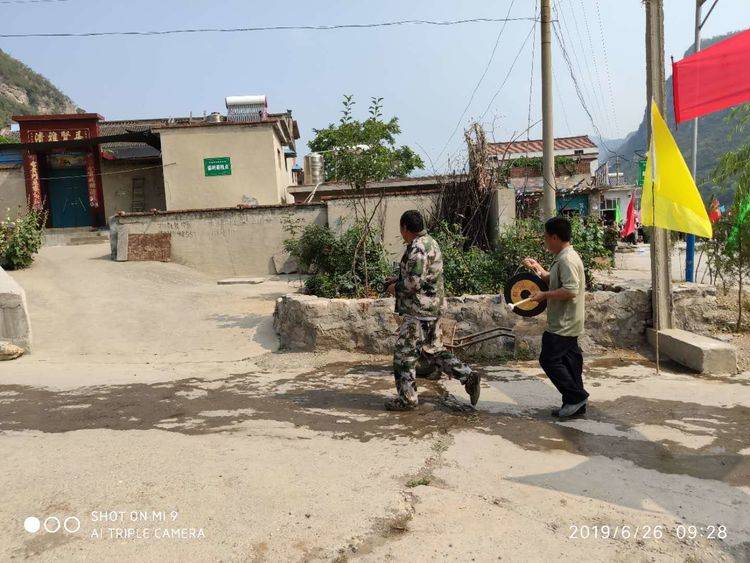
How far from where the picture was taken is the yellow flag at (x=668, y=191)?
513 cm

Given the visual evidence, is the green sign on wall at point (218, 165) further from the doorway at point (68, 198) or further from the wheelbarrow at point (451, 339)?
the wheelbarrow at point (451, 339)

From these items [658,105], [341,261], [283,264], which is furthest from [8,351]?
[658,105]

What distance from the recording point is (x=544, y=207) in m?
8.84

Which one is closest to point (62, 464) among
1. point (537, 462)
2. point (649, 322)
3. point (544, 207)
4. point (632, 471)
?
point (537, 462)

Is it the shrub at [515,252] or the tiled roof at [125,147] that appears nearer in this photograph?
the shrub at [515,252]

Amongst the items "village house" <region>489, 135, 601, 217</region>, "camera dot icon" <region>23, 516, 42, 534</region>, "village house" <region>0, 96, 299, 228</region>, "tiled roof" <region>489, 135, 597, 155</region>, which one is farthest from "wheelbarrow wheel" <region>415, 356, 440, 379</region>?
"tiled roof" <region>489, 135, 597, 155</region>

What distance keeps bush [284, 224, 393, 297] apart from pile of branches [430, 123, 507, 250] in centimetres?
176

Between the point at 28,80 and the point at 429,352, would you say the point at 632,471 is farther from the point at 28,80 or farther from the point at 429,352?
the point at 28,80

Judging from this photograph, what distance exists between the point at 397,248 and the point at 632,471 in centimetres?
787

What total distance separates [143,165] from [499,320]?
18166 mm

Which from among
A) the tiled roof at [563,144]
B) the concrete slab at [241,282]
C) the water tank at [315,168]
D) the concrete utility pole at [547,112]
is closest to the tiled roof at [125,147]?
the water tank at [315,168]

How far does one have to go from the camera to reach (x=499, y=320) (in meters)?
6.54

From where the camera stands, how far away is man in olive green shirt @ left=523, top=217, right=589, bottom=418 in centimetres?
440

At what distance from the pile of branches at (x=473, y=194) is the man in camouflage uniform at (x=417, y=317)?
15.6 ft
